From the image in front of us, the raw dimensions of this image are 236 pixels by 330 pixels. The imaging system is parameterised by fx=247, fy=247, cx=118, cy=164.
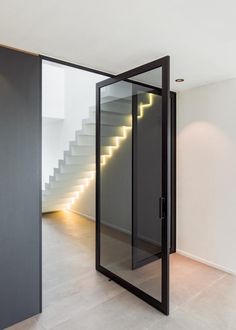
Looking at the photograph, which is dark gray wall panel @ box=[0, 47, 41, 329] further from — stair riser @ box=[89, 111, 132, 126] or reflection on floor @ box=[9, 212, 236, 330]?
stair riser @ box=[89, 111, 132, 126]

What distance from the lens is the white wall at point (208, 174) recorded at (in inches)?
120

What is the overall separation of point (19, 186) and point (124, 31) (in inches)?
60.5

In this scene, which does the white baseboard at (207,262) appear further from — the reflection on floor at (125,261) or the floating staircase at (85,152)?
the floating staircase at (85,152)

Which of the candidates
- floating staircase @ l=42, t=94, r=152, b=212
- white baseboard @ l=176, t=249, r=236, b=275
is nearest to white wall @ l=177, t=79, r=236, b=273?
white baseboard @ l=176, t=249, r=236, b=275

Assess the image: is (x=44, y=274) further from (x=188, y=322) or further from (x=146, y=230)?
(x=188, y=322)

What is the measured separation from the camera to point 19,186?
2176mm

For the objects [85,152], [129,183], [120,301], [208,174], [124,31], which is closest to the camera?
[124,31]

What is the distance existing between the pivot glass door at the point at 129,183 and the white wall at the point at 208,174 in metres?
0.80

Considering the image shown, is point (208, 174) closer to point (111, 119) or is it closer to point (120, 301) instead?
point (111, 119)

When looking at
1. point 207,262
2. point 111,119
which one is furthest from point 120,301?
point 111,119

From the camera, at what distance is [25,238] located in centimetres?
222

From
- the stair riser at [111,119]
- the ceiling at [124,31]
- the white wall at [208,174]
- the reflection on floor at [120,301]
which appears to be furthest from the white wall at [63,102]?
the reflection on floor at [120,301]

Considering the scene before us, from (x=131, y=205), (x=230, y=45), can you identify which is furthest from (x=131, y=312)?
(x=230, y=45)

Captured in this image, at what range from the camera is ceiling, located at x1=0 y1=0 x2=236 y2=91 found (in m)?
1.56
